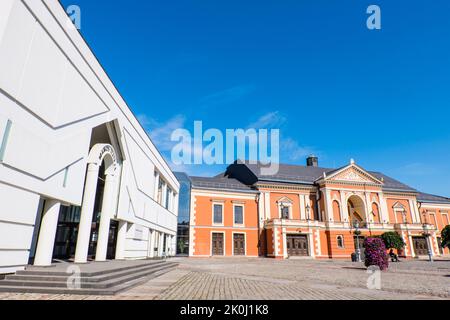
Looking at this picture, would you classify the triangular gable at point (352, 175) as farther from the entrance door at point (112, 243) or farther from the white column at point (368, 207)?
the entrance door at point (112, 243)

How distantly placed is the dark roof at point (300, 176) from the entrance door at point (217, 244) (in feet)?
28.1

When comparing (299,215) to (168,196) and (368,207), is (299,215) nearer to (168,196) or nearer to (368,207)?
(368,207)

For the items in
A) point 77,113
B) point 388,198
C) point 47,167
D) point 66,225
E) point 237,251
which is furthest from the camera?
point 388,198

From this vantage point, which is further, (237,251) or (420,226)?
(420,226)

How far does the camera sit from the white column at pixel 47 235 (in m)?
7.45

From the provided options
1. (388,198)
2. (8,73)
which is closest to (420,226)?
(388,198)

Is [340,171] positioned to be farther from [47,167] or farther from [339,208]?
[47,167]

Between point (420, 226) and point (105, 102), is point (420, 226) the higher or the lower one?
the lower one

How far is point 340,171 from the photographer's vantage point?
33344 mm

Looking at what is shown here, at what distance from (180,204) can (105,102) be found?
23.4 meters

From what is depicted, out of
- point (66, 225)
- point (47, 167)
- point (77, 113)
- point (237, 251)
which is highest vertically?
point (77, 113)

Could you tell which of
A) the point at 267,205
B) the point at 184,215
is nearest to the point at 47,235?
the point at 184,215

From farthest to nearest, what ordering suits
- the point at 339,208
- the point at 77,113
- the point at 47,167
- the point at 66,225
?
1. the point at 339,208
2. the point at 66,225
3. the point at 77,113
4. the point at 47,167

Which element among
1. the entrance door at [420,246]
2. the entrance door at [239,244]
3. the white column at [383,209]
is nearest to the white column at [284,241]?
the entrance door at [239,244]
